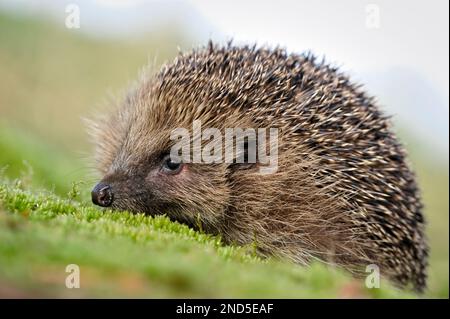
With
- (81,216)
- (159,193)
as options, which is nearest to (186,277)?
(81,216)

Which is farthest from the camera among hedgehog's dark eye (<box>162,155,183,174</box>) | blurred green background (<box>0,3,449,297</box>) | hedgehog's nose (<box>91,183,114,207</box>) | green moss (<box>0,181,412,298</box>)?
blurred green background (<box>0,3,449,297</box>)

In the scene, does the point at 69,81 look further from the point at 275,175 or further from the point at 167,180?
the point at 275,175

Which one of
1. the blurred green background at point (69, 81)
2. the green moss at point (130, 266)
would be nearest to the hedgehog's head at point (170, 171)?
the green moss at point (130, 266)

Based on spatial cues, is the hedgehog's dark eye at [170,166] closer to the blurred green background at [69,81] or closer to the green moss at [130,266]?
the green moss at [130,266]

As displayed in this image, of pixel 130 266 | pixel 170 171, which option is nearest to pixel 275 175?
pixel 170 171

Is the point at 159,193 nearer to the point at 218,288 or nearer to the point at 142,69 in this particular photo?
the point at 142,69


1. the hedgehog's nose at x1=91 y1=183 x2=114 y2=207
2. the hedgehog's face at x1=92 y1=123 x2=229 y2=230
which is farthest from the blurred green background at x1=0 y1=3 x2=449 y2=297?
the hedgehog's nose at x1=91 y1=183 x2=114 y2=207

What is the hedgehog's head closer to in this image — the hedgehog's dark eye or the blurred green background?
the hedgehog's dark eye
